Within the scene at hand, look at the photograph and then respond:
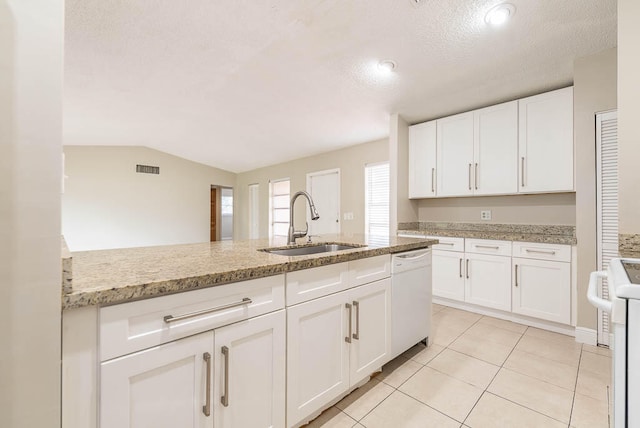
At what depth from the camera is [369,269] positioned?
1677 millimetres

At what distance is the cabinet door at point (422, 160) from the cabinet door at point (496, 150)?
50 cm

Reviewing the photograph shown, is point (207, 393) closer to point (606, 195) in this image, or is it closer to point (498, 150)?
point (606, 195)

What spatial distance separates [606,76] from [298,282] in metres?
2.96

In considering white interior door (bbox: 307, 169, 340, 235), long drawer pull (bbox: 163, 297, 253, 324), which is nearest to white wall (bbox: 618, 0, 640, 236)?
long drawer pull (bbox: 163, 297, 253, 324)

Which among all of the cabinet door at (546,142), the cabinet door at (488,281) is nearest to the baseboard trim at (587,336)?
the cabinet door at (488,281)

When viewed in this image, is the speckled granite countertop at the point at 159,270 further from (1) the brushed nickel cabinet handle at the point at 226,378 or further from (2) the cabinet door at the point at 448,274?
(2) the cabinet door at the point at 448,274

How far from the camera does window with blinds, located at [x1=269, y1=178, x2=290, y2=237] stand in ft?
21.8

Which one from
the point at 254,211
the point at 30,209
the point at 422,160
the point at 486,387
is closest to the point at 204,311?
the point at 30,209

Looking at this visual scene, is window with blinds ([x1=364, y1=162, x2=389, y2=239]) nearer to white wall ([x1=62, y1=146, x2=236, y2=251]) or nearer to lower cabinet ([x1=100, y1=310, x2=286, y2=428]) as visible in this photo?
lower cabinet ([x1=100, y1=310, x2=286, y2=428])

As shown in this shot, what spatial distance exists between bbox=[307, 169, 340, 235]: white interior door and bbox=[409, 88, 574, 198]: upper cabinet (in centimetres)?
183

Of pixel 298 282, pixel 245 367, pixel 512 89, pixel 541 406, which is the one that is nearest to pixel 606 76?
pixel 512 89

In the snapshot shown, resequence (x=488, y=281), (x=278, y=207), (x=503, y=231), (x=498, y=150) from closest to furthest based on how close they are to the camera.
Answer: (x=488, y=281)
(x=498, y=150)
(x=503, y=231)
(x=278, y=207)

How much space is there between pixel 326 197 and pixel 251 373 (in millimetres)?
4573

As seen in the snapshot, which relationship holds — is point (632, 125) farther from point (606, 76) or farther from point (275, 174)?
point (275, 174)
